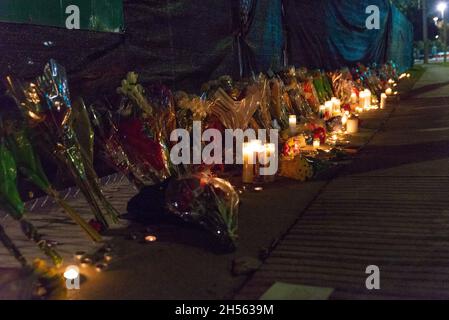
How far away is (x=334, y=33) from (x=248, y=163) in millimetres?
8661

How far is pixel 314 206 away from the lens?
510 cm

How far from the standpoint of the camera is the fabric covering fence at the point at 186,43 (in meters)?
4.97

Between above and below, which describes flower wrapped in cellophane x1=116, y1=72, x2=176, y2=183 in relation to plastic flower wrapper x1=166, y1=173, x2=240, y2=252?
above

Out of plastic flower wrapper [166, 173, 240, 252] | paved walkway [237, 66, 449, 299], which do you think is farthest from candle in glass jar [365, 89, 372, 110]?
plastic flower wrapper [166, 173, 240, 252]

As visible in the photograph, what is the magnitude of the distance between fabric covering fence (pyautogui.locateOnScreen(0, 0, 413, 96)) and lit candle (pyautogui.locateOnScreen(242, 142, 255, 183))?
1304mm

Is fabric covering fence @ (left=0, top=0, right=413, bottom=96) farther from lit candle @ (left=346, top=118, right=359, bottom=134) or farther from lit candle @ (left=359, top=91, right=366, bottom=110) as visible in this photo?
lit candle @ (left=346, top=118, right=359, bottom=134)

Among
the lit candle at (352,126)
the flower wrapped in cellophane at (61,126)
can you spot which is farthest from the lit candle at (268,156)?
the lit candle at (352,126)

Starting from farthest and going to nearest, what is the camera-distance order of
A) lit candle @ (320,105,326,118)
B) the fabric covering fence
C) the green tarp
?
1. lit candle @ (320,105,326,118)
2. the fabric covering fence
3. the green tarp

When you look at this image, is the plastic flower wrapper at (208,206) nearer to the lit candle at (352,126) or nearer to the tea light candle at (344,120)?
the lit candle at (352,126)

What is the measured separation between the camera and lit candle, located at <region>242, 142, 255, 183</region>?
6016mm

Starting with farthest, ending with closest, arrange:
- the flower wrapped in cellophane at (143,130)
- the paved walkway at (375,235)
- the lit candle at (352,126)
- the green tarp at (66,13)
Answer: the lit candle at (352,126) → the flower wrapped in cellophane at (143,130) → the green tarp at (66,13) → the paved walkway at (375,235)

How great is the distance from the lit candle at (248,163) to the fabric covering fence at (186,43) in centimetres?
130

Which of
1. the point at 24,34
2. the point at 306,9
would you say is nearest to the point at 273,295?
the point at 24,34

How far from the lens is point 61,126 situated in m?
4.24
